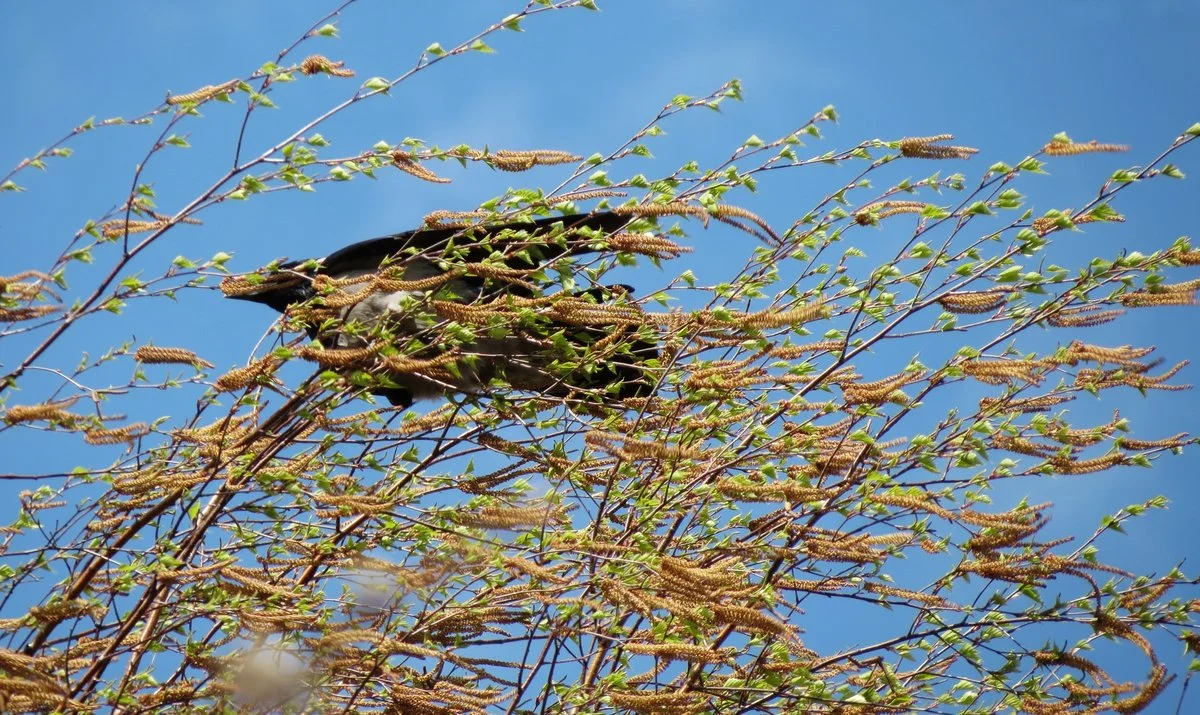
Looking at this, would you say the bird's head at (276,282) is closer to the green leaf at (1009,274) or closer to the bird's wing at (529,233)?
the bird's wing at (529,233)

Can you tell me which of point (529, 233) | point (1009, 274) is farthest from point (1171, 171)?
point (529, 233)

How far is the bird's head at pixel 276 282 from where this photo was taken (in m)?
4.18

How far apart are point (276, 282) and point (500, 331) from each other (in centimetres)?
103

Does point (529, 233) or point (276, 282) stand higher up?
point (529, 233)

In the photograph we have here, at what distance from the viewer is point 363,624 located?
412 centimetres

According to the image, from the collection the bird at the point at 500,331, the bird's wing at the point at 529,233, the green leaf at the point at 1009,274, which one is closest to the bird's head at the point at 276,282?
the bird at the point at 500,331

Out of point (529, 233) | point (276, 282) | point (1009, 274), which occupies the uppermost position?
point (1009, 274)

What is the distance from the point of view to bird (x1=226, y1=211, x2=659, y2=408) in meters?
4.23

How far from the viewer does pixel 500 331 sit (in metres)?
4.11

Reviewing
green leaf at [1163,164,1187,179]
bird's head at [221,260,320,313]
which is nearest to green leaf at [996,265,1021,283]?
green leaf at [1163,164,1187,179]

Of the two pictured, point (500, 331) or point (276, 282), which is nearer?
point (500, 331)

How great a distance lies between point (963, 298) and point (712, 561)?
4.72 feet

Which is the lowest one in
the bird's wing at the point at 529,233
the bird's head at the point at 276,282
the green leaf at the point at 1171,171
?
the bird's head at the point at 276,282

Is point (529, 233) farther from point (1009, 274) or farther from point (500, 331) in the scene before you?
point (1009, 274)
